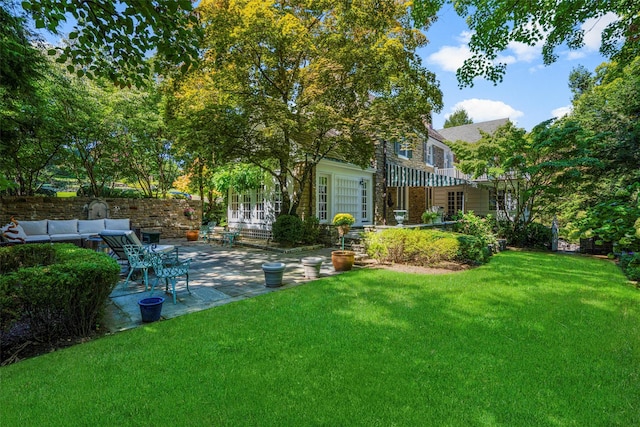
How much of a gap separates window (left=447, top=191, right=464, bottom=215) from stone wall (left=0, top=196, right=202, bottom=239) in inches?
789

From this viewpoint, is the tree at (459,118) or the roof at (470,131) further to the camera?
the tree at (459,118)

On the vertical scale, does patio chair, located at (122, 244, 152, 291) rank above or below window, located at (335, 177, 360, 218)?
below

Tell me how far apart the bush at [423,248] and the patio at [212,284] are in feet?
6.37

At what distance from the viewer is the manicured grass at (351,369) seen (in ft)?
8.94

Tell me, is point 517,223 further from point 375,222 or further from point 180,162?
point 180,162

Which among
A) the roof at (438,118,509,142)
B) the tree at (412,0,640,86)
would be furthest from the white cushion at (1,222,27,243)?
the roof at (438,118,509,142)

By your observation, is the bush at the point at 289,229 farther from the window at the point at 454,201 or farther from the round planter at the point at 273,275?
the window at the point at 454,201

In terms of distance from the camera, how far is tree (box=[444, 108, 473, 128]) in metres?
53.4

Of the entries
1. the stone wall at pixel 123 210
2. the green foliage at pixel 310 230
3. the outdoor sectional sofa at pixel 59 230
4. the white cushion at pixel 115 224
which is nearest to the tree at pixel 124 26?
the outdoor sectional sofa at pixel 59 230

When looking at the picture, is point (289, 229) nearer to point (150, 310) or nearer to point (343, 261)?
point (343, 261)

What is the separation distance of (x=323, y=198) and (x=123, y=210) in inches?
430

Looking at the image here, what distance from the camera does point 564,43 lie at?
9.37 metres

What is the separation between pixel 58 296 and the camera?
408 centimetres

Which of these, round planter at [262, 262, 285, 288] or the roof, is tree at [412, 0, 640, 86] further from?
the roof
